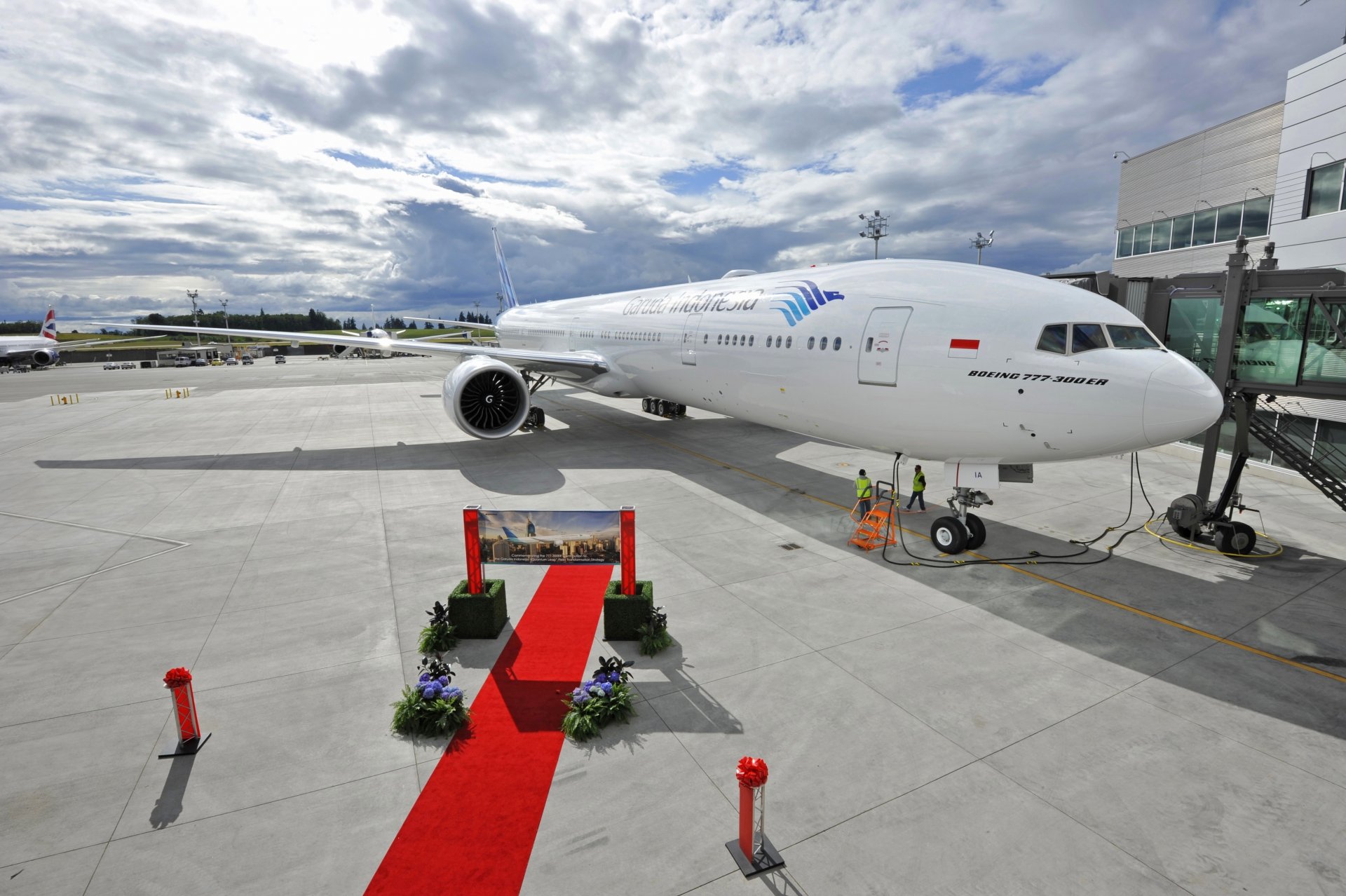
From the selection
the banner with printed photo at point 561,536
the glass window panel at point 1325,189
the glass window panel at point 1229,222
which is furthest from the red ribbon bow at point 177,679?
the glass window panel at point 1229,222

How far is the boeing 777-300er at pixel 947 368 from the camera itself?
8.70 m

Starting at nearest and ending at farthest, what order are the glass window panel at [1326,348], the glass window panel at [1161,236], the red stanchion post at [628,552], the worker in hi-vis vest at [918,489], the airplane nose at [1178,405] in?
the red stanchion post at [628,552]
the airplane nose at [1178,405]
the glass window panel at [1326,348]
the worker in hi-vis vest at [918,489]
the glass window panel at [1161,236]

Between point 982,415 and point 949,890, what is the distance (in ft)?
22.9

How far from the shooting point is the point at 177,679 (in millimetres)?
5941

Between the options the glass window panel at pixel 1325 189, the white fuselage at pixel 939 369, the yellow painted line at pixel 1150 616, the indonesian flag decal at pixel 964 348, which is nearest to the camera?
the yellow painted line at pixel 1150 616

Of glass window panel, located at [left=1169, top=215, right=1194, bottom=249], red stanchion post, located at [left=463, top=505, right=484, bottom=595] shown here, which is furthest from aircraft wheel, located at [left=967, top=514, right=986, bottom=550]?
glass window panel, located at [left=1169, top=215, right=1194, bottom=249]

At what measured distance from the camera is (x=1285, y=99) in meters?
21.8

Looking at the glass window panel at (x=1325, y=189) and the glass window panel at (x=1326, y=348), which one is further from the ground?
the glass window panel at (x=1325, y=189)

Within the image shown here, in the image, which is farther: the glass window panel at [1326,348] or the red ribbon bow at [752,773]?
the glass window panel at [1326,348]

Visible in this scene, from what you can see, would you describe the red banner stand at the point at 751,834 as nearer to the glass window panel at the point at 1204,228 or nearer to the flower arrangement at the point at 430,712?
the flower arrangement at the point at 430,712

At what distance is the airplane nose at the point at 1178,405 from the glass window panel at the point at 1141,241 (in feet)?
109

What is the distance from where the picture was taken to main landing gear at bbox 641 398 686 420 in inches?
1043

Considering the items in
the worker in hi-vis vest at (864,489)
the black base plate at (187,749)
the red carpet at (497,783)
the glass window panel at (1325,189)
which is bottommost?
the red carpet at (497,783)

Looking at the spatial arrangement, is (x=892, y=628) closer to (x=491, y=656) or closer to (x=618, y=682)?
(x=618, y=682)
